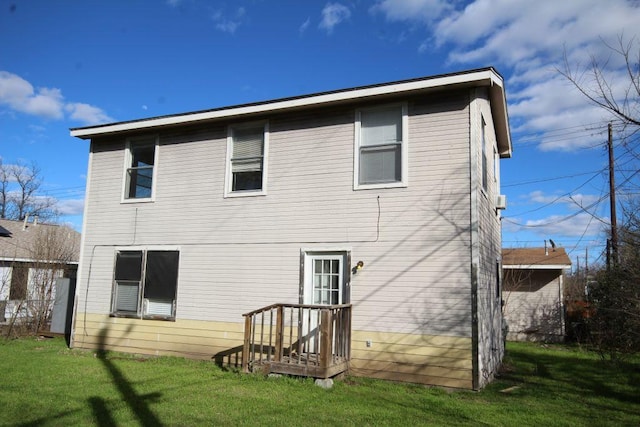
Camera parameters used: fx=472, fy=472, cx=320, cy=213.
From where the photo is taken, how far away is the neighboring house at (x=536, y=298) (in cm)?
1559

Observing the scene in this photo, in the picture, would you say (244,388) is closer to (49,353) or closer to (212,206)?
(212,206)

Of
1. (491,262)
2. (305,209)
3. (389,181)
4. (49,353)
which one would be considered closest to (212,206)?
(305,209)

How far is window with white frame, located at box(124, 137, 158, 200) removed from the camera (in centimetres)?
1103

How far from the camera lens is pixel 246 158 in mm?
9852

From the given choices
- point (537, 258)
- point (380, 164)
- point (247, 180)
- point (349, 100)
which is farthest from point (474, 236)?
point (537, 258)

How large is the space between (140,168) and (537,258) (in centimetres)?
1337

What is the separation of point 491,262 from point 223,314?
219 inches

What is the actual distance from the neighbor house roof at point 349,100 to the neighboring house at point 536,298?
238 inches

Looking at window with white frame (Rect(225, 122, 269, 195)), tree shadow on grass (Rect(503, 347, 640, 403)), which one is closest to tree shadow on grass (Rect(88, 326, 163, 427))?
window with white frame (Rect(225, 122, 269, 195))

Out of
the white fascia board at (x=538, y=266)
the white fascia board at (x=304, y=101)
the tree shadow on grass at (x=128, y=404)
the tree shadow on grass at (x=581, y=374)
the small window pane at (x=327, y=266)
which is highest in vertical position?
the white fascia board at (x=304, y=101)

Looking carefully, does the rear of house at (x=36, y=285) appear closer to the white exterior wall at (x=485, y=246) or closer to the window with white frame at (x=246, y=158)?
the window with white frame at (x=246, y=158)

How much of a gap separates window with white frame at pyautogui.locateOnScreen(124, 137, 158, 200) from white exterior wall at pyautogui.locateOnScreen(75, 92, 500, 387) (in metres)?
0.24

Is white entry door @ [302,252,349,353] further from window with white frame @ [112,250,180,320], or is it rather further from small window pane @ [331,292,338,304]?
window with white frame @ [112,250,180,320]

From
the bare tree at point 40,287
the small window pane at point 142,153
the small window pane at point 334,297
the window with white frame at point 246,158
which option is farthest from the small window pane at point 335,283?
the bare tree at point 40,287
